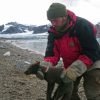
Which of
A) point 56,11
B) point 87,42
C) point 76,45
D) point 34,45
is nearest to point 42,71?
point 76,45

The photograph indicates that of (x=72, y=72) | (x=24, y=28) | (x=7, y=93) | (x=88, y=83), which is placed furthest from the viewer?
(x=24, y=28)

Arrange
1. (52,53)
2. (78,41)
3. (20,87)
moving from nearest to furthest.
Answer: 1. (78,41)
2. (52,53)
3. (20,87)

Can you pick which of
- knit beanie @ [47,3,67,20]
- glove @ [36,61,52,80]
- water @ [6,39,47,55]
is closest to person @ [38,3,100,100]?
knit beanie @ [47,3,67,20]

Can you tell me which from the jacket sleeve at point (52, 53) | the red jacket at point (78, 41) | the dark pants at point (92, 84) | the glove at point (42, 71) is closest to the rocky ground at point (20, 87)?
the jacket sleeve at point (52, 53)

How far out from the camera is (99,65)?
7.05m

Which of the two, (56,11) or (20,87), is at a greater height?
(56,11)

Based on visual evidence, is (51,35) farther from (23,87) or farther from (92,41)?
(23,87)

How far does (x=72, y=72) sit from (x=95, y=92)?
0.58 metres

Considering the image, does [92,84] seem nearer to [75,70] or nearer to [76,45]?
[75,70]

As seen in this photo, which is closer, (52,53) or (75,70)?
(75,70)

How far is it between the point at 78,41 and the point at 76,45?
74 millimetres

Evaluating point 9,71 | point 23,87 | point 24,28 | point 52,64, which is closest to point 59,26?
point 52,64

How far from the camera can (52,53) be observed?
7.44 m

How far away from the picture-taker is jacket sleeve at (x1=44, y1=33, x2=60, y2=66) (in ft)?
24.0
